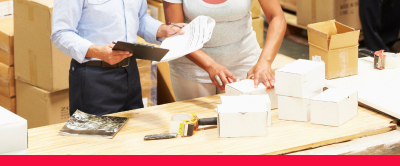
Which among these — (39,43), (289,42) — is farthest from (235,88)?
(289,42)

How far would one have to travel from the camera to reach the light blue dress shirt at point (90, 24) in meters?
2.02

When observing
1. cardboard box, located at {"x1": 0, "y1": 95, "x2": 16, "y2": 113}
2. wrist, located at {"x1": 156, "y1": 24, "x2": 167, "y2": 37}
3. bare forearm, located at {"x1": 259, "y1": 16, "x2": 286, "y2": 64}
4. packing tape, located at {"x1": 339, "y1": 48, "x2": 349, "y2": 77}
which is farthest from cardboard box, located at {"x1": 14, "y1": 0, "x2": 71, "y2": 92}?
packing tape, located at {"x1": 339, "y1": 48, "x2": 349, "y2": 77}

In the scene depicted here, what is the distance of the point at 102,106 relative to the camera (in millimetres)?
2268

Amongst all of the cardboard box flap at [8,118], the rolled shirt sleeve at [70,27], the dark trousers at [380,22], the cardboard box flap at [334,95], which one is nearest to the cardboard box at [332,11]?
the dark trousers at [380,22]

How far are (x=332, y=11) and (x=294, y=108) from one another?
12.2 feet

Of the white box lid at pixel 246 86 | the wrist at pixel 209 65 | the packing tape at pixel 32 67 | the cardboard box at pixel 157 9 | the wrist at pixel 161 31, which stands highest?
the wrist at pixel 161 31

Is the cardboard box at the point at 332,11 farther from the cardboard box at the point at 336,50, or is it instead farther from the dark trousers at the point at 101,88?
the dark trousers at the point at 101,88

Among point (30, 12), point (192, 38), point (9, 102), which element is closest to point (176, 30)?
point (192, 38)

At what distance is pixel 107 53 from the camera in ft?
6.40

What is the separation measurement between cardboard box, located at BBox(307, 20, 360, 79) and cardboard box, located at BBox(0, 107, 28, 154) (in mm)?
1433

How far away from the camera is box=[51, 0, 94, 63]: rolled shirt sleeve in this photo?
202 centimetres

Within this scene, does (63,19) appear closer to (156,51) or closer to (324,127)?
(156,51)

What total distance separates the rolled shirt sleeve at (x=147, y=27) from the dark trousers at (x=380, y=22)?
11.6ft

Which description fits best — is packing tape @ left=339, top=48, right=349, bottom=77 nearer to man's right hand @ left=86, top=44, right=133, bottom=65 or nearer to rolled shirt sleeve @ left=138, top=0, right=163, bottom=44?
rolled shirt sleeve @ left=138, top=0, right=163, bottom=44
